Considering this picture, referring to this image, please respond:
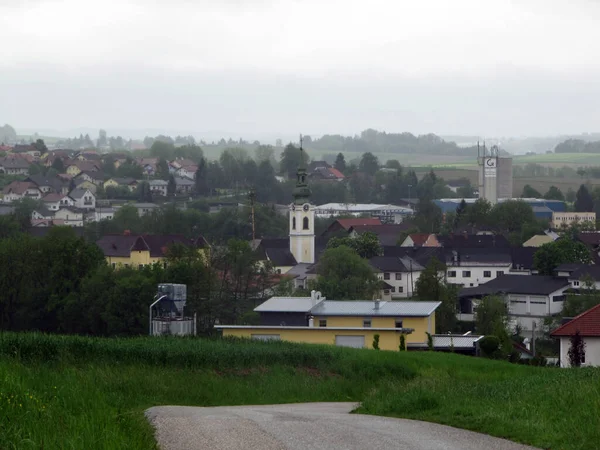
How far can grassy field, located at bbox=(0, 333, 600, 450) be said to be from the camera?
45.6 feet

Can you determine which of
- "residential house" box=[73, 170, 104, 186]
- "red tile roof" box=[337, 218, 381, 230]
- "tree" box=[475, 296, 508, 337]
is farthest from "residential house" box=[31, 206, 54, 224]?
"tree" box=[475, 296, 508, 337]

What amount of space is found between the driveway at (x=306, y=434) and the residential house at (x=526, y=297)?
5200 centimetres

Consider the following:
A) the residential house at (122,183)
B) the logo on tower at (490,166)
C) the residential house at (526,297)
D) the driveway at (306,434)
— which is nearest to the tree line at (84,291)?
the residential house at (526,297)

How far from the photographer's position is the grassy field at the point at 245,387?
1391 cm

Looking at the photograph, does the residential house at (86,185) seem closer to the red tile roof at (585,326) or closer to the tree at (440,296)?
the tree at (440,296)

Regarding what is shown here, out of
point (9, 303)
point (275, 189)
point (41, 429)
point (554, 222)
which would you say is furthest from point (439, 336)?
point (275, 189)

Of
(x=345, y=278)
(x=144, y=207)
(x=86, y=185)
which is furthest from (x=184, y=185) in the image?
(x=345, y=278)

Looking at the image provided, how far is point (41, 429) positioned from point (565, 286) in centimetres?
6099

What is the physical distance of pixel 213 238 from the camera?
113 meters

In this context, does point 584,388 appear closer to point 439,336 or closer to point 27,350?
point 27,350

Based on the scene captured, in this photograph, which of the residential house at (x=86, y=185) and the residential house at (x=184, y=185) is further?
the residential house at (x=184, y=185)

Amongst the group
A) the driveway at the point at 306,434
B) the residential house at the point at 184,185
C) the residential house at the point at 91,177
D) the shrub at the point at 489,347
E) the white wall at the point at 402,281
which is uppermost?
the driveway at the point at 306,434

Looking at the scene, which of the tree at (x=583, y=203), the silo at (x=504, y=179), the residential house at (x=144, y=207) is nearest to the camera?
the residential house at (x=144, y=207)

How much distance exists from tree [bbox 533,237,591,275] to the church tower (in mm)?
18493
